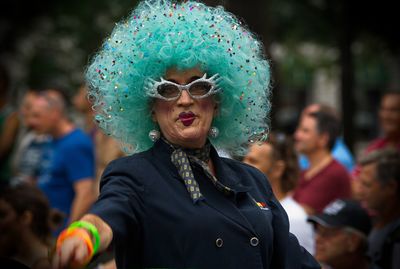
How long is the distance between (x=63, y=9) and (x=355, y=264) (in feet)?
51.1

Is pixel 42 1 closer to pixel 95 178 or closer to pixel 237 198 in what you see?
pixel 95 178

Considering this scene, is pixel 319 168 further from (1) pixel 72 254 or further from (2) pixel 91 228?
(1) pixel 72 254

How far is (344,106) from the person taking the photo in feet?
45.1

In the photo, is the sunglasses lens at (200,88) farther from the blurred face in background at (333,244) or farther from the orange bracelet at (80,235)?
the blurred face in background at (333,244)

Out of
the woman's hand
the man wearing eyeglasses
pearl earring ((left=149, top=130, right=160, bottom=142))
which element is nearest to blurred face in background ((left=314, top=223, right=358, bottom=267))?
the man wearing eyeglasses

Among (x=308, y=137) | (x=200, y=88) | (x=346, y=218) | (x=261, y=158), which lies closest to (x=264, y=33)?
(x=308, y=137)

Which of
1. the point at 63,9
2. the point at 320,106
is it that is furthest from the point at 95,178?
the point at 63,9

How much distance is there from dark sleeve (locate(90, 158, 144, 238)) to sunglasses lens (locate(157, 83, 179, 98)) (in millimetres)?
310

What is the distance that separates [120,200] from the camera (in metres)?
2.91

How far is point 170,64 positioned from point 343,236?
255cm

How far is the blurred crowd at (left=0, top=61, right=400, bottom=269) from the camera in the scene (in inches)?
211

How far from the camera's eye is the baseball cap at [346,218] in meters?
5.61

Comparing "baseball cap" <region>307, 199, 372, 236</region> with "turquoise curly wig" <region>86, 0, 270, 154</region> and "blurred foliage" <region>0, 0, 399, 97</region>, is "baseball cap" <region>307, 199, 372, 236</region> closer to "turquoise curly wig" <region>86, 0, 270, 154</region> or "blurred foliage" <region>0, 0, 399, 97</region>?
"turquoise curly wig" <region>86, 0, 270, 154</region>

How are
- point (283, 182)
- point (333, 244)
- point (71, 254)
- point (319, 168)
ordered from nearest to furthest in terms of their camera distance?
point (71, 254)
point (333, 244)
point (283, 182)
point (319, 168)
